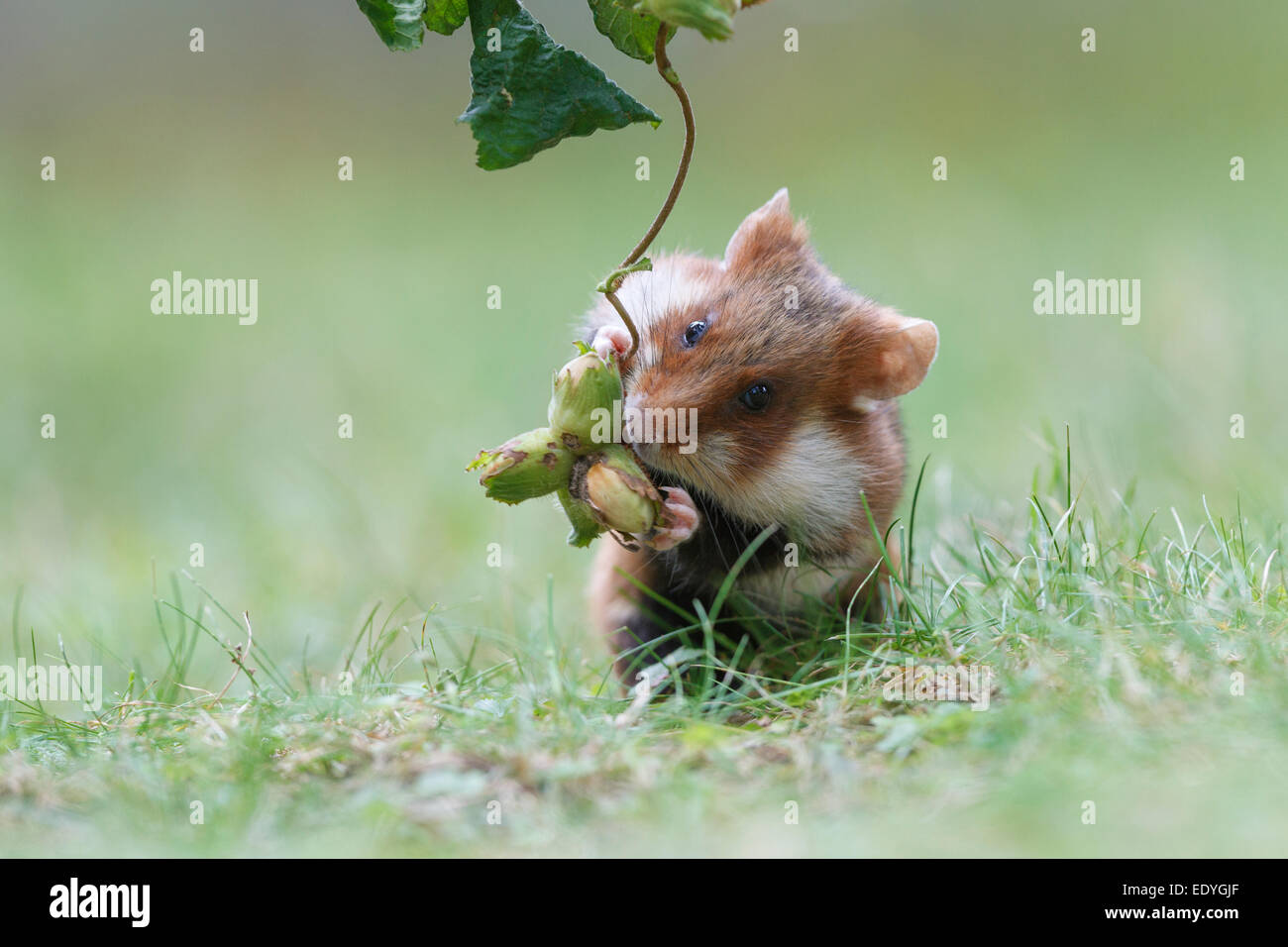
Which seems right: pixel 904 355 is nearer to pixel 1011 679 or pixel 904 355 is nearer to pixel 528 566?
pixel 1011 679

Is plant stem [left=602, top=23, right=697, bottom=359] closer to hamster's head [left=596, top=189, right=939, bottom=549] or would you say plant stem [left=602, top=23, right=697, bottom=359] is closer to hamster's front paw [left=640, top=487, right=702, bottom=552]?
hamster's head [left=596, top=189, right=939, bottom=549]

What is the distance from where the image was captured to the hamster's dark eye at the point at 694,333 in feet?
15.0

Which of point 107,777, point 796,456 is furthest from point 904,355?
point 107,777

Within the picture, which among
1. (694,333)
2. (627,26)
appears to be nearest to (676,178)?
(627,26)

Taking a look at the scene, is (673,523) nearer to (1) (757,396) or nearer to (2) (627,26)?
(1) (757,396)

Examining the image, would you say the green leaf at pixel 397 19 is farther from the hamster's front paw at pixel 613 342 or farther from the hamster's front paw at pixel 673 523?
the hamster's front paw at pixel 673 523

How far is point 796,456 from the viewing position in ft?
15.3

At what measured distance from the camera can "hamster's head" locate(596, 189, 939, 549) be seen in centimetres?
445

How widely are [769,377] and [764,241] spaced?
670 mm

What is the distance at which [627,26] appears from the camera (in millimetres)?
4047

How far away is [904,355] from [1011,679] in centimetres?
148

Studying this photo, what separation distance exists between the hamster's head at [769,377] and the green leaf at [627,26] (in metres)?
0.94

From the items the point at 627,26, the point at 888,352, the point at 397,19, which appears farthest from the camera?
the point at 888,352

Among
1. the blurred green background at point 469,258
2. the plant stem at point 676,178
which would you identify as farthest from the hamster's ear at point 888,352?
the blurred green background at point 469,258
